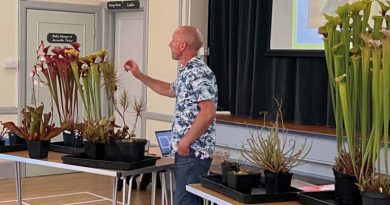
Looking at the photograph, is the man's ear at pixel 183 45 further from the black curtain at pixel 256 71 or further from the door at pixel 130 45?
the door at pixel 130 45

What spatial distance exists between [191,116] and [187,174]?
32 centimetres

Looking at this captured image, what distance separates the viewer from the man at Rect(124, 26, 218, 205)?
10.8ft

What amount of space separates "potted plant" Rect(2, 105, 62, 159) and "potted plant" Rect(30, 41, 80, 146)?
14 cm

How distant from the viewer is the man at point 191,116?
10.8 feet

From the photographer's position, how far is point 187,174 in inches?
132

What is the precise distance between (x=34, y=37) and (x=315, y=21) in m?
3.19

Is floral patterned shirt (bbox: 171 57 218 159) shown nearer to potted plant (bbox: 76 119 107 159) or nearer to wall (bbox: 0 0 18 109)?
potted plant (bbox: 76 119 107 159)

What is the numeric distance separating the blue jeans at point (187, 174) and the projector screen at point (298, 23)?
2198 millimetres

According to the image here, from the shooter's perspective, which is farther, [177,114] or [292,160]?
[177,114]

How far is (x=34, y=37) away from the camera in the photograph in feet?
22.2

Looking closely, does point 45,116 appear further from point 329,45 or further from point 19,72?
point 19,72

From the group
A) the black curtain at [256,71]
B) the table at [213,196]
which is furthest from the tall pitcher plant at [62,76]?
the black curtain at [256,71]

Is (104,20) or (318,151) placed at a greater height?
(104,20)

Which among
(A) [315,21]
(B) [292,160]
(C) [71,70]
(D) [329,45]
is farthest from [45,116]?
(A) [315,21]
